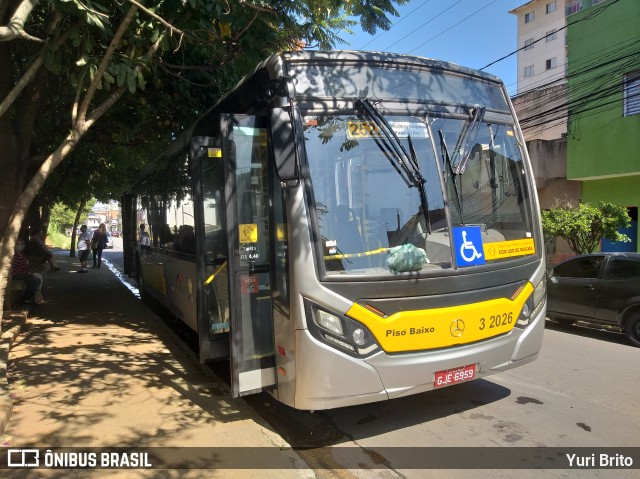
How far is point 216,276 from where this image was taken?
4871 mm

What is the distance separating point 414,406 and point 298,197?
2398 mm

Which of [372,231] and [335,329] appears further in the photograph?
[372,231]

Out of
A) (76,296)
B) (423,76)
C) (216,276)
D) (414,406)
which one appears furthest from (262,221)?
(76,296)

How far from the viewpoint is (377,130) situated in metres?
3.77

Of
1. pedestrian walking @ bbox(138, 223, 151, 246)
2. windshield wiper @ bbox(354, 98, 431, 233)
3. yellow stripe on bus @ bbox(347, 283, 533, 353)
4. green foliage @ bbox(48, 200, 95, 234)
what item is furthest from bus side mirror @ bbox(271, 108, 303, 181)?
green foliage @ bbox(48, 200, 95, 234)

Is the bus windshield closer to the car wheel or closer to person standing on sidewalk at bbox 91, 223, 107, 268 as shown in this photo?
the car wheel

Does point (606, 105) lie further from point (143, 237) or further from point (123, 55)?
point (123, 55)

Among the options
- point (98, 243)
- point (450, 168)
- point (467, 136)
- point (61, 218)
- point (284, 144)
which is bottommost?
point (98, 243)

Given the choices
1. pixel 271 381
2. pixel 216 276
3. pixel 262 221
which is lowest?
pixel 271 381

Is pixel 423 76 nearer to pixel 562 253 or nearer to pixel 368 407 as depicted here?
pixel 368 407

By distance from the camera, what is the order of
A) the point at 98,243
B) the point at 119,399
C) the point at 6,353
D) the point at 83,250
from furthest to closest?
the point at 98,243
the point at 83,250
the point at 6,353
the point at 119,399

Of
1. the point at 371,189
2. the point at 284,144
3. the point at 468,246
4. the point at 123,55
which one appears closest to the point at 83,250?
the point at 123,55

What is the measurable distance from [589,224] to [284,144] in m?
10.6

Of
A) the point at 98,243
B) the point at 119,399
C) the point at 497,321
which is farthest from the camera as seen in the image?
the point at 98,243
